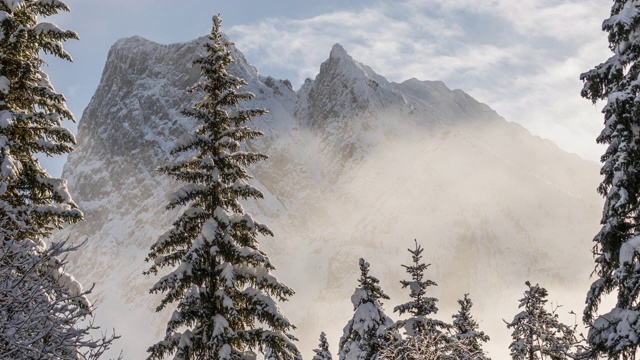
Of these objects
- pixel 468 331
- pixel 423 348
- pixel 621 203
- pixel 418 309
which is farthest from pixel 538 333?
pixel 621 203


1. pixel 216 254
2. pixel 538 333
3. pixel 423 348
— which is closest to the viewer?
pixel 216 254

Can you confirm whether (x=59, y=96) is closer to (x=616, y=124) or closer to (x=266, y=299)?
(x=266, y=299)

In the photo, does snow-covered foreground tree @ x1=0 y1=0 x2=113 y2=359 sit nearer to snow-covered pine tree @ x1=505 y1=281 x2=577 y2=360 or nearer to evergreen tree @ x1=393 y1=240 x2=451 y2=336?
evergreen tree @ x1=393 y1=240 x2=451 y2=336

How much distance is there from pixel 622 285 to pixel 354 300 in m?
11.2

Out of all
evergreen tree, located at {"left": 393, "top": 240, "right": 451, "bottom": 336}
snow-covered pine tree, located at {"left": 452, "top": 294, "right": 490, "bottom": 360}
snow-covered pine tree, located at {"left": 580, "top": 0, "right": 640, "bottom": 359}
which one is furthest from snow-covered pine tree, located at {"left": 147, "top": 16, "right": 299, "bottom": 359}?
snow-covered pine tree, located at {"left": 452, "top": 294, "right": 490, "bottom": 360}

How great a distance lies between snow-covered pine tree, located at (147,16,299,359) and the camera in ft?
40.7

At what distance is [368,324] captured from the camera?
1997 centimetres

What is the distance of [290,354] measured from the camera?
13188 millimetres

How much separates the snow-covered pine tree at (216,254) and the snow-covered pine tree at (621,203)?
6.68m

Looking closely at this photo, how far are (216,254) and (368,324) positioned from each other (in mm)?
9192

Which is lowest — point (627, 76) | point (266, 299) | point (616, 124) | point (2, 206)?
point (2, 206)

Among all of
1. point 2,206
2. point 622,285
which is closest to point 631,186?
point 622,285

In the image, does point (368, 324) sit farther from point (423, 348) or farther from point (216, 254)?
point (216, 254)

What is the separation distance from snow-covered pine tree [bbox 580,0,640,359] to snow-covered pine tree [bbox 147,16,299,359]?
6677 mm
